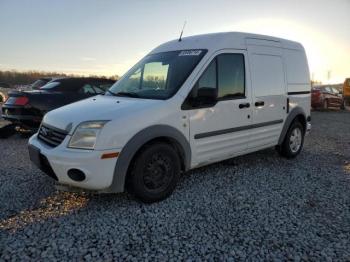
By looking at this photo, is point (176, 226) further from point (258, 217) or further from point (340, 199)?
point (340, 199)

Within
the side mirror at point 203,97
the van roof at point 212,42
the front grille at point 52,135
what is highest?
the van roof at point 212,42

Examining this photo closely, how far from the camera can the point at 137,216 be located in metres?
3.78

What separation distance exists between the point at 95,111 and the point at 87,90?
5255 millimetres

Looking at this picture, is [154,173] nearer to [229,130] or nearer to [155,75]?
[229,130]

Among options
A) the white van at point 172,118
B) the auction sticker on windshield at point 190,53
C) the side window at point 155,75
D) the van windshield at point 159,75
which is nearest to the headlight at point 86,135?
the white van at point 172,118

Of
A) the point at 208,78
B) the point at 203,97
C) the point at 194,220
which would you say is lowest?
the point at 194,220

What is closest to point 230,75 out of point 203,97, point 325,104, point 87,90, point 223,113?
point 223,113

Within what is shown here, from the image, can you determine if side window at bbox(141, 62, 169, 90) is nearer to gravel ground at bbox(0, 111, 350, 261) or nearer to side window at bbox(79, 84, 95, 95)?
gravel ground at bbox(0, 111, 350, 261)

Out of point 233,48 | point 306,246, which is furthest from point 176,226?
point 233,48

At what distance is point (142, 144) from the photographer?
385cm

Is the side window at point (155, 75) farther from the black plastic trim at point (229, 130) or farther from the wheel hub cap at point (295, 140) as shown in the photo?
the wheel hub cap at point (295, 140)

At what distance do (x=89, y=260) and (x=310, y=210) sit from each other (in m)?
2.66

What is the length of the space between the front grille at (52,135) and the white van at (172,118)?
0.01 m

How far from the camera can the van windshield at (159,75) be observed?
439cm
